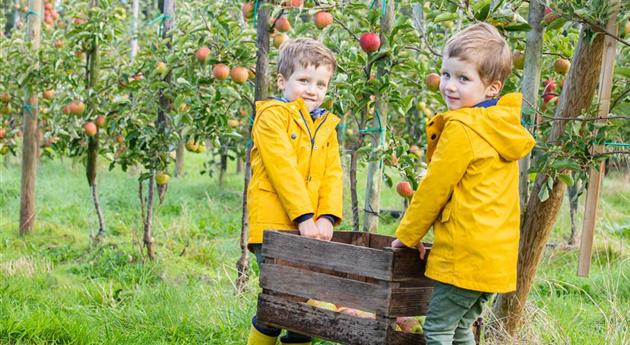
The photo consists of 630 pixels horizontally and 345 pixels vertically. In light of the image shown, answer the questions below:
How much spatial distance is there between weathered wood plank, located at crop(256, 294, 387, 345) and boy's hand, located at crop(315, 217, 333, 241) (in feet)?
1.12

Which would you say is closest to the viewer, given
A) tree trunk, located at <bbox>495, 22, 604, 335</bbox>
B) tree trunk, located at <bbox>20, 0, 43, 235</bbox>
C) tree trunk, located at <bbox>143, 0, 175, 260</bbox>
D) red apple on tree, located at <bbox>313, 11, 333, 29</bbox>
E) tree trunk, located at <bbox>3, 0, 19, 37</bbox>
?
tree trunk, located at <bbox>495, 22, 604, 335</bbox>

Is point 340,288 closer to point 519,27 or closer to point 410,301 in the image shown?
point 410,301

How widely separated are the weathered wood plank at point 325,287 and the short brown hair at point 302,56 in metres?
0.74

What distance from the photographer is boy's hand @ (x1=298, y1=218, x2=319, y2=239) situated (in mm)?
2809

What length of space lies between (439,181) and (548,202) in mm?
1116

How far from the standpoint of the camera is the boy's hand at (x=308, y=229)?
9.21 feet

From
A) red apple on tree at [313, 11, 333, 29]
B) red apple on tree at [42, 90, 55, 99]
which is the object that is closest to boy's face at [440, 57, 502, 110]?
red apple on tree at [313, 11, 333, 29]

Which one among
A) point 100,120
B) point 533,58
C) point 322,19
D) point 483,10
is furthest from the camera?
point 100,120

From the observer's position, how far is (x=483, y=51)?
7.88ft

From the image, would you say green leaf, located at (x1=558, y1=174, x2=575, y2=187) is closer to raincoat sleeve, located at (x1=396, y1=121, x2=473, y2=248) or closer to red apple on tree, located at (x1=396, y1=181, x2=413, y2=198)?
raincoat sleeve, located at (x1=396, y1=121, x2=473, y2=248)

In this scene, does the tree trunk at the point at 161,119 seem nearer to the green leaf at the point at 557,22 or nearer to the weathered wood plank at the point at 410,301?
the green leaf at the point at 557,22

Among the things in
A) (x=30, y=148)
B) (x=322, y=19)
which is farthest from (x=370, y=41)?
(x=30, y=148)

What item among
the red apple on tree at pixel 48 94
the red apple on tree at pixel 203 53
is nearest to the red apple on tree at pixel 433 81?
the red apple on tree at pixel 203 53

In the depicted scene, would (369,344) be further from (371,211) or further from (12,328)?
(12,328)
